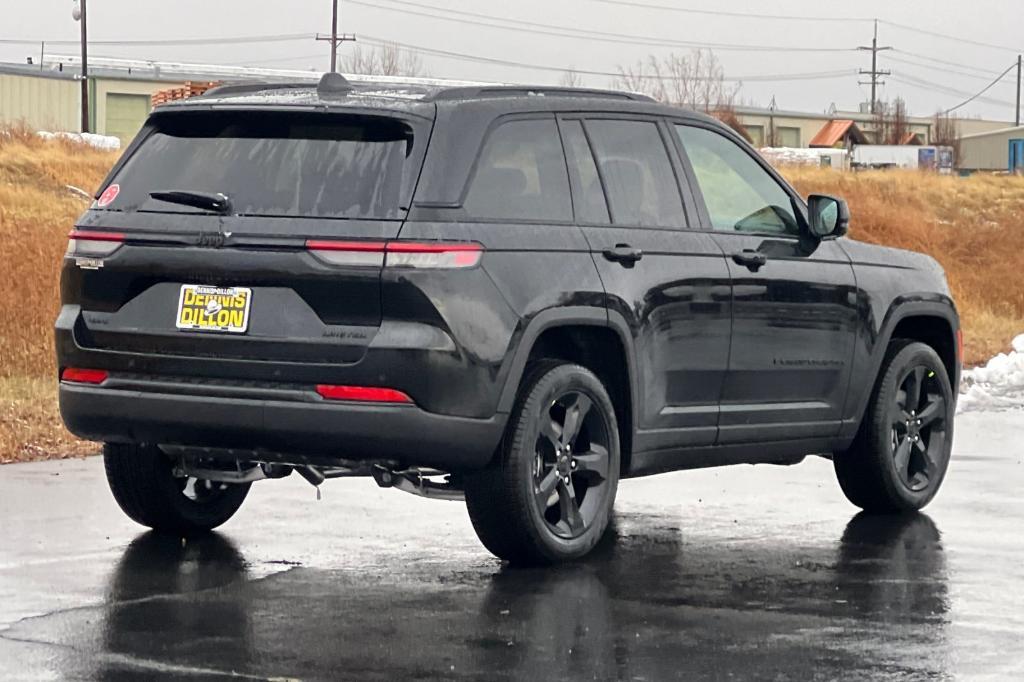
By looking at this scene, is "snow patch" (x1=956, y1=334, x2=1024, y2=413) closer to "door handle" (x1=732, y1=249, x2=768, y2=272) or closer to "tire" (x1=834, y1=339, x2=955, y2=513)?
"tire" (x1=834, y1=339, x2=955, y2=513)

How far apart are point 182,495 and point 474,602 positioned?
1947 millimetres

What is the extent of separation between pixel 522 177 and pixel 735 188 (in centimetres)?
152

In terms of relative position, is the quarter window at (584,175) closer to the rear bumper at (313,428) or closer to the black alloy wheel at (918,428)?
the rear bumper at (313,428)

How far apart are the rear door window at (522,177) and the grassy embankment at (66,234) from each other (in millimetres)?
4117

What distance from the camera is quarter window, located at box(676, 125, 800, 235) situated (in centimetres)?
918

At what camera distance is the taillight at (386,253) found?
7.55 m

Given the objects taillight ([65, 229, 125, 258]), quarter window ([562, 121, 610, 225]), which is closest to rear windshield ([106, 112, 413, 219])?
taillight ([65, 229, 125, 258])

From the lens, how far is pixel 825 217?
9.53 metres

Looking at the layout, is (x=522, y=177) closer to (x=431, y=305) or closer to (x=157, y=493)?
(x=431, y=305)

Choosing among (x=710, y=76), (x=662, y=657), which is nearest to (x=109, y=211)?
(x=662, y=657)

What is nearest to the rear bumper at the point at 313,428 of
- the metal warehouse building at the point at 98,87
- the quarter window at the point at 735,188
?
the quarter window at the point at 735,188

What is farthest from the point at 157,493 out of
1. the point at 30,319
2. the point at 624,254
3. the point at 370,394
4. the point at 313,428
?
the point at 30,319

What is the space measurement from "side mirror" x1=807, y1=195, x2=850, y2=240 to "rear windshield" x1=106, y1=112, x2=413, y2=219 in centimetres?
242

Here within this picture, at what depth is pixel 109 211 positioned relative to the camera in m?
8.15
